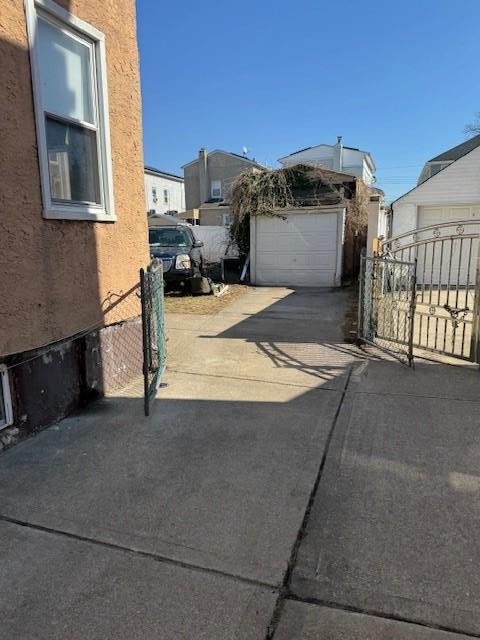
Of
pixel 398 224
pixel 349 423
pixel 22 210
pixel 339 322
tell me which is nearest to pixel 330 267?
pixel 398 224

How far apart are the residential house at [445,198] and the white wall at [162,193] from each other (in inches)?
993

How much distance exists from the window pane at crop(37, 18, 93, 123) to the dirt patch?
5843 millimetres

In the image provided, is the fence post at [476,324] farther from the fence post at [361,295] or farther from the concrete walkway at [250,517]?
the fence post at [361,295]

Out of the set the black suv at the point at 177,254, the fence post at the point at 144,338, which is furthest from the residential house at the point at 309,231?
the fence post at the point at 144,338

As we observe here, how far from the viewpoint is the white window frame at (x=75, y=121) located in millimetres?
3641

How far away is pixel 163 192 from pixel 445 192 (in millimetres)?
29566

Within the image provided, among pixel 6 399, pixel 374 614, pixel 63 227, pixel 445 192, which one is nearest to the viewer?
pixel 374 614

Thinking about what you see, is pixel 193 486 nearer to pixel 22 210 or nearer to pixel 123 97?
pixel 22 210

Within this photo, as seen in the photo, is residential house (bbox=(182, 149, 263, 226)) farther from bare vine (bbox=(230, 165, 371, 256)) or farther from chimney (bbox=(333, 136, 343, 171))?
bare vine (bbox=(230, 165, 371, 256))

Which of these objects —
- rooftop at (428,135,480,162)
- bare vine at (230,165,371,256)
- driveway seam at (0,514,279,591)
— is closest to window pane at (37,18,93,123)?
driveway seam at (0,514,279,591)

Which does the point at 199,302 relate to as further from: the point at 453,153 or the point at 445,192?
the point at 453,153

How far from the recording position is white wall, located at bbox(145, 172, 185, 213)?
36816 millimetres

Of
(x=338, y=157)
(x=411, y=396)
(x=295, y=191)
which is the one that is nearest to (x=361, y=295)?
(x=411, y=396)

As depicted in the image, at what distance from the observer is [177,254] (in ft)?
40.7
